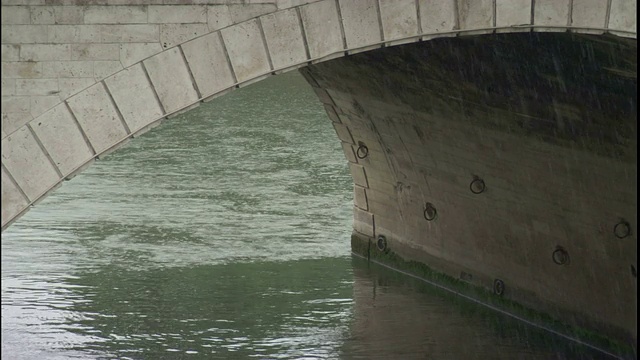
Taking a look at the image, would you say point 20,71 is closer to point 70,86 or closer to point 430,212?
point 70,86

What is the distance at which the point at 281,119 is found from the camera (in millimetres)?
28422

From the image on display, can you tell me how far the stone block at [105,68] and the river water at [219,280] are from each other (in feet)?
18.9

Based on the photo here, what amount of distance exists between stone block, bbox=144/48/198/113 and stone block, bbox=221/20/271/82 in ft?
1.02

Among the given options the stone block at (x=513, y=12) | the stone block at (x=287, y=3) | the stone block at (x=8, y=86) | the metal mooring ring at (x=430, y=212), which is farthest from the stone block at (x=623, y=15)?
the metal mooring ring at (x=430, y=212)

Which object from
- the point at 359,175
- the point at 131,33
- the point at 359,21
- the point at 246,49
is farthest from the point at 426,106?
the point at 131,33

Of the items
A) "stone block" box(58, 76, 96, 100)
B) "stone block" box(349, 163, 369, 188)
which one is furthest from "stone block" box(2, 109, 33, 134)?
"stone block" box(349, 163, 369, 188)

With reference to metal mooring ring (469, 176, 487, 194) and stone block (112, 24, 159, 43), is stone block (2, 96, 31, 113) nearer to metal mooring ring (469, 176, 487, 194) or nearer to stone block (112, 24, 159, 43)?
stone block (112, 24, 159, 43)

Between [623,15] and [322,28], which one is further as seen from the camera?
[623,15]

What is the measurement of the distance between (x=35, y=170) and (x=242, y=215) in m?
11.9

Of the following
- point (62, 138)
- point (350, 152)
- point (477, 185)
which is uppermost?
point (62, 138)

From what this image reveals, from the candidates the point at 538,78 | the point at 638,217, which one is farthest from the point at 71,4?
the point at 638,217

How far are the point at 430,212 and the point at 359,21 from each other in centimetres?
702

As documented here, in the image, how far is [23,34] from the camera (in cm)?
735

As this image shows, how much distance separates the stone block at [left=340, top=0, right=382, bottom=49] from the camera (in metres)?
7.89
